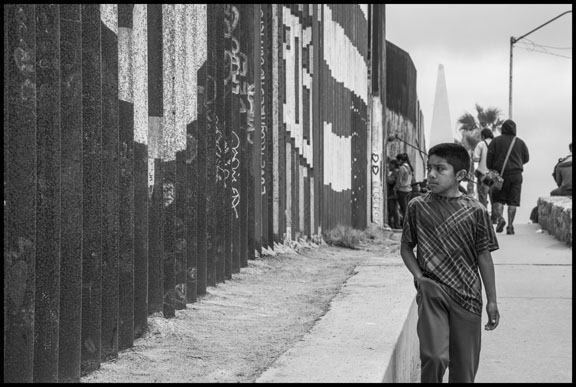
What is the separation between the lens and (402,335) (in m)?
5.70

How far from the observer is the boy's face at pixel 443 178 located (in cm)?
474

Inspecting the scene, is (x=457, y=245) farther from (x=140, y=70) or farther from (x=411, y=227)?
(x=140, y=70)

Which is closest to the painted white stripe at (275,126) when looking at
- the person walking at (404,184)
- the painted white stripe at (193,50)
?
the painted white stripe at (193,50)

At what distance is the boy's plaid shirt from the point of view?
466cm

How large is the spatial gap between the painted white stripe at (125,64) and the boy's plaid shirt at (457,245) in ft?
5.11

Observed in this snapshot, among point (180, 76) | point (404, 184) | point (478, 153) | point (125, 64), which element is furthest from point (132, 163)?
point (404, 184)

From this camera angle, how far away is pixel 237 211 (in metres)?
7.95

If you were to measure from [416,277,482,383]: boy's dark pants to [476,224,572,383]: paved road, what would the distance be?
146cm

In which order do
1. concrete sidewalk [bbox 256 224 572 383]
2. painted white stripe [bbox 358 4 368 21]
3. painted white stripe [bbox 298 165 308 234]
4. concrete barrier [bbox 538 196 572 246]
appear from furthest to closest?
painted white stripe [bbox 358 4 368 21], concrete barrier [bbox 538 196 572 246], painted white stripe [bbox 298 165 308 234], concrete sidewalk [bbox 256 224 572 383]

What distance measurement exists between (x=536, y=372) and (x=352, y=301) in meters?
1.27

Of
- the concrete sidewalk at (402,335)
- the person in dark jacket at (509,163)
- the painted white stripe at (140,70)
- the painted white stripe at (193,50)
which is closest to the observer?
the concrete sidewalk at (402,335)

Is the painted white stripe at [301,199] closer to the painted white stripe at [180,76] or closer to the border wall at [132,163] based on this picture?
the border wall at [132,163]

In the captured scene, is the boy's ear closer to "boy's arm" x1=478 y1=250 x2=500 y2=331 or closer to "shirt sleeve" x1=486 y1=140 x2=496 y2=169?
"boy's arm" x1=478 y1=250 x2=500 y2=331

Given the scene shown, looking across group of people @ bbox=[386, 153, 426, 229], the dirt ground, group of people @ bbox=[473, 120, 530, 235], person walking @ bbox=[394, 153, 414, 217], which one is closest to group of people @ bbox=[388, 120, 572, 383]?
the dirt ground
